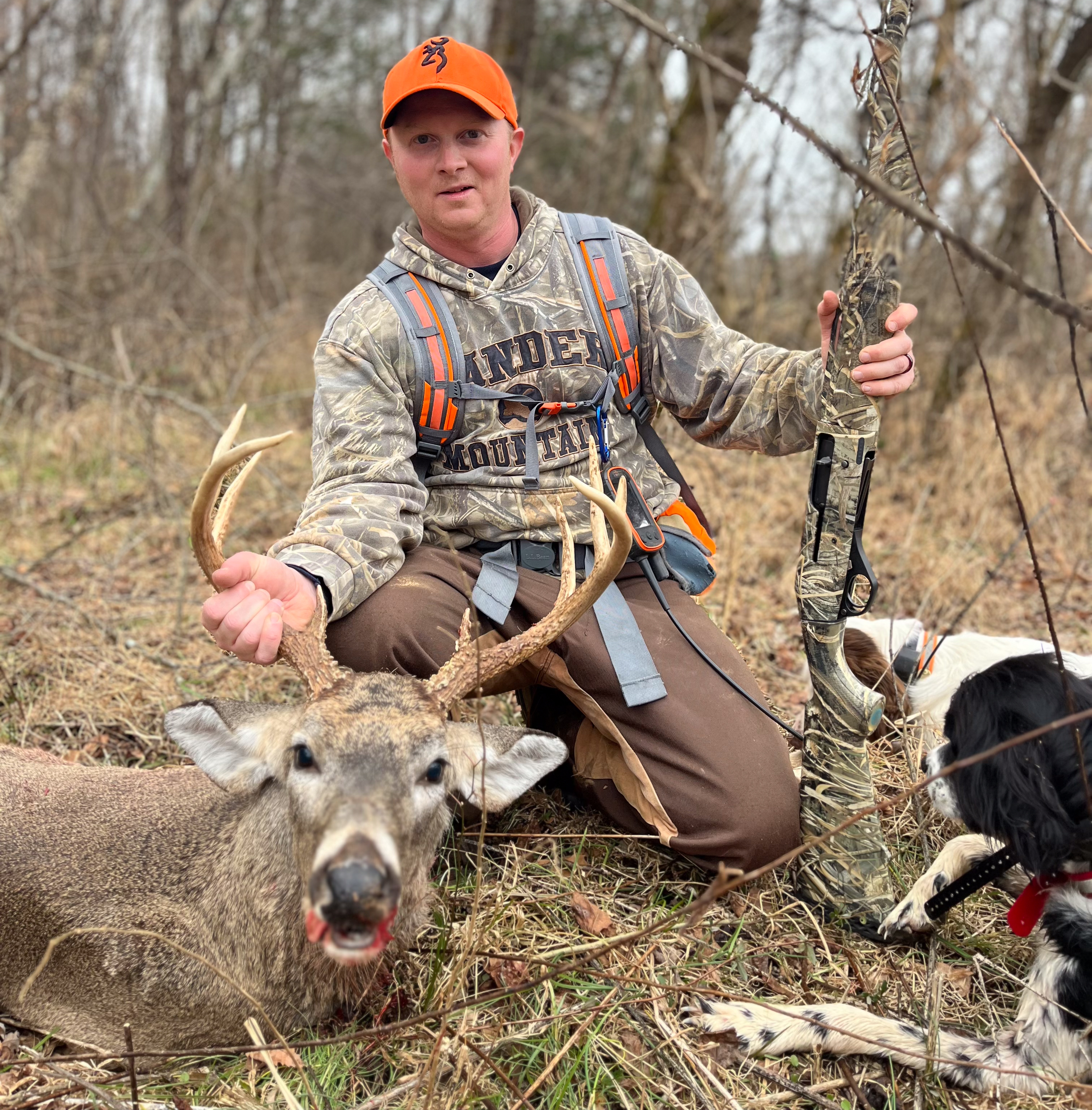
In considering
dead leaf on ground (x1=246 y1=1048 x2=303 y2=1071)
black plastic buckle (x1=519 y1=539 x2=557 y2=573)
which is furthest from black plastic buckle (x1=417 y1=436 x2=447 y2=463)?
dead leaf on ground (x1=246 y1=1048 x2=303 y2=1071)

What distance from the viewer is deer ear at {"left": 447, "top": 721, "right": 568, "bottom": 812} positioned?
280 centimetres

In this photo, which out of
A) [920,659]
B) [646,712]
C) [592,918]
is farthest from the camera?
[920,659]

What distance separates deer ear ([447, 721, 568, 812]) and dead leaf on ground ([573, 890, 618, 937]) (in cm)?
64

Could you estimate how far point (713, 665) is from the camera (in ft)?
12.2

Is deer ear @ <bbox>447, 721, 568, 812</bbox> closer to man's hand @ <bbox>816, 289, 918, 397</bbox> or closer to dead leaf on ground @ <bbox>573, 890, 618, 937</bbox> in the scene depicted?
dead leaf on ground @ <bbox>573, 890, 618, 937</bbox>

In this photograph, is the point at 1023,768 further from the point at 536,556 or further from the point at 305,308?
the point at 305,308

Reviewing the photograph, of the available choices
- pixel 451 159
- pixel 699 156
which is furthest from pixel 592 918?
pixel 699 156

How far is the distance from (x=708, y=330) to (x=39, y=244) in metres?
8.95

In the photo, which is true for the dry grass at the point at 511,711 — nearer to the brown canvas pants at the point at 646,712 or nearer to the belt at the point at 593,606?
the brown canvas pants at the point at 646,712

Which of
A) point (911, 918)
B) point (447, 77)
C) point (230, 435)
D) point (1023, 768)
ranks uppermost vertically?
point (447, 77)

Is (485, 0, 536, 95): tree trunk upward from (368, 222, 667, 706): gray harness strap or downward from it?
upward

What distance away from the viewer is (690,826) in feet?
11.4

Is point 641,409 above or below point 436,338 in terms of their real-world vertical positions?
below

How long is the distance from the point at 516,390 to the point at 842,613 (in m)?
1.41
